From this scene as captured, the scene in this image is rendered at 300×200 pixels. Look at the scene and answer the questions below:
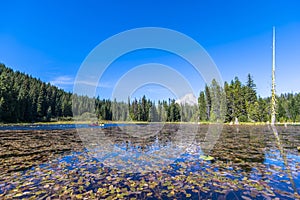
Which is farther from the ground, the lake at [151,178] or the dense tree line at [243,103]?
the dense tree line at [243,103]

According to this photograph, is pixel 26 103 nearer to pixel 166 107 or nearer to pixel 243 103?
pixel 166 107

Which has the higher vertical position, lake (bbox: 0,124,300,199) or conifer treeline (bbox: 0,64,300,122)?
conifer treeline (bbox: 0,64,300,122)

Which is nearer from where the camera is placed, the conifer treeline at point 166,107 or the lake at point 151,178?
the lake at point 151,178

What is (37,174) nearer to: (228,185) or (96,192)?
(96,192)

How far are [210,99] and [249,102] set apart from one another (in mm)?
14480

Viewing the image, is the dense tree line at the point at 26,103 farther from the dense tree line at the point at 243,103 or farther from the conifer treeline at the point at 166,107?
the dense tree line at the point at 243,103

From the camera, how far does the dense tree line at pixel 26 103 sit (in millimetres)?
63728

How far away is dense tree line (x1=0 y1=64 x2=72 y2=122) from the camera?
2509 inches

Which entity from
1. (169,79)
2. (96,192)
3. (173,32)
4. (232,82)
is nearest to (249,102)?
(232,82)

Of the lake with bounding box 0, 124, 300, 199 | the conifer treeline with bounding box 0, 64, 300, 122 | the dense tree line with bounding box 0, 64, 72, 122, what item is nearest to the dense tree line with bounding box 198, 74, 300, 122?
the conifer treeline with bounding box 0, 64, 300, 122

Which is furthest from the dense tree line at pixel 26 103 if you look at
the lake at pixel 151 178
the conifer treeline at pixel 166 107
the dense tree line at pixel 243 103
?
the dense tree line at pixel 243 103

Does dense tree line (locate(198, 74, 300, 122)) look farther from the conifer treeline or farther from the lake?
the lake

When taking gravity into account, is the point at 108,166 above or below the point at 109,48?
below

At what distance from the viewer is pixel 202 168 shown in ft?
27.9
